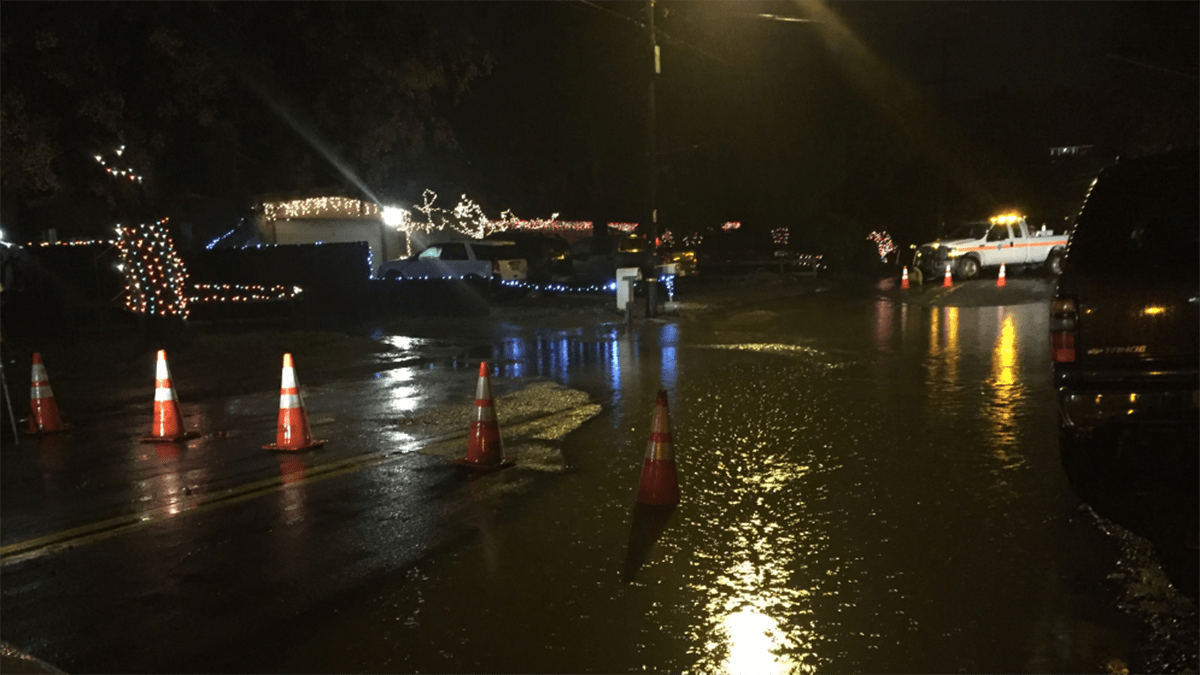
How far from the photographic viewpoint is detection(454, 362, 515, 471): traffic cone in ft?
28.3

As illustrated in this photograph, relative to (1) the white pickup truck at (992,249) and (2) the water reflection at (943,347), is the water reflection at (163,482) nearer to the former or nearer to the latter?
(2) the water reflection at (943,347)

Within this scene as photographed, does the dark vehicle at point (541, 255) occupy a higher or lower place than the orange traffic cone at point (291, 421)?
higher

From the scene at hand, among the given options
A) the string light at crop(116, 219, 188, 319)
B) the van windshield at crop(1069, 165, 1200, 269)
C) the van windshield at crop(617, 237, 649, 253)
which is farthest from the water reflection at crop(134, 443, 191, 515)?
the van windshield at crop(617, 237, 649, 253)

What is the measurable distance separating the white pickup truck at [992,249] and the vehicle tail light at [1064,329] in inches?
1054

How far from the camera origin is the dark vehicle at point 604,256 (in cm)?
3591

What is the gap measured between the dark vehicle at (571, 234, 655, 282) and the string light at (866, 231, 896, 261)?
1374 centimetres

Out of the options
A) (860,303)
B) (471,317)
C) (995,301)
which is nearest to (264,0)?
(471,317)

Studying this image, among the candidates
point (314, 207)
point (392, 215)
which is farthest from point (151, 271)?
point (392, 215)

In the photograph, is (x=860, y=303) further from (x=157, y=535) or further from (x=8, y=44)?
(x=157, y=535)

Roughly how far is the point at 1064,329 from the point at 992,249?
91.3 ft

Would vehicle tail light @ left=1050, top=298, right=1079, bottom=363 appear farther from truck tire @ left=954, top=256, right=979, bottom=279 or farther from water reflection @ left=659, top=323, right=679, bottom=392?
truck tire @ left=954, top=256, right=979, bottom=279

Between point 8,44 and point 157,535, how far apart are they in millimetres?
13381

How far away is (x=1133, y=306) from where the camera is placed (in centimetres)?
660

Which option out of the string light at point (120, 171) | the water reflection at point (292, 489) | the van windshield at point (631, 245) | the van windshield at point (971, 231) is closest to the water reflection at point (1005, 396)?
the water reflection at point (292, 489)
